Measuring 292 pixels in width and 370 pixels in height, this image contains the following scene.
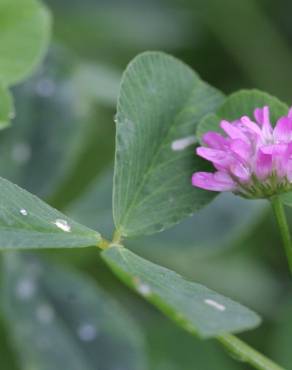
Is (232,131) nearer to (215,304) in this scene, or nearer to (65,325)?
(215,304)

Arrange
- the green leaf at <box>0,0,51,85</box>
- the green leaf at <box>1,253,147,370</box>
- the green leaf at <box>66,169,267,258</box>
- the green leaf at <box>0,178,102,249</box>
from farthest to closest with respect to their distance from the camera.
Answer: the green leaf at <box>66,169,267,258</box> < the green leaf at <box>1,253,147,370</box> < the green leaf at <box>0,0,51,85</box> < the green leaf at <box>0,178,102,249</box>

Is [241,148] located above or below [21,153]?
above

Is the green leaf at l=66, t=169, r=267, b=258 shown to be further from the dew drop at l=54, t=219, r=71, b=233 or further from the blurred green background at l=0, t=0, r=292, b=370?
the dew drop at l=54, t=219, r=71, b=233

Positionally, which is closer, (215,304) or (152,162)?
(215,304)

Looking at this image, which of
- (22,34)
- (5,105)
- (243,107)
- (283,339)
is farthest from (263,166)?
(283,339)

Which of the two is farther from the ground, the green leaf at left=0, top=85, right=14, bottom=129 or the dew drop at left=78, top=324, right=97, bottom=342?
the green leaf at left=0, top=85, right=14, bottom=129

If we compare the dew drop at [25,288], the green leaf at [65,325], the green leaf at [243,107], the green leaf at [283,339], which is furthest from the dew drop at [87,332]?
the green leaf at [243,107]

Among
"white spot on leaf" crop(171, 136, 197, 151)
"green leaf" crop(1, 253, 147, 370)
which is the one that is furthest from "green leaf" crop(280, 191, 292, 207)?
"green leaf" crop(1, 253, 147, 370)
